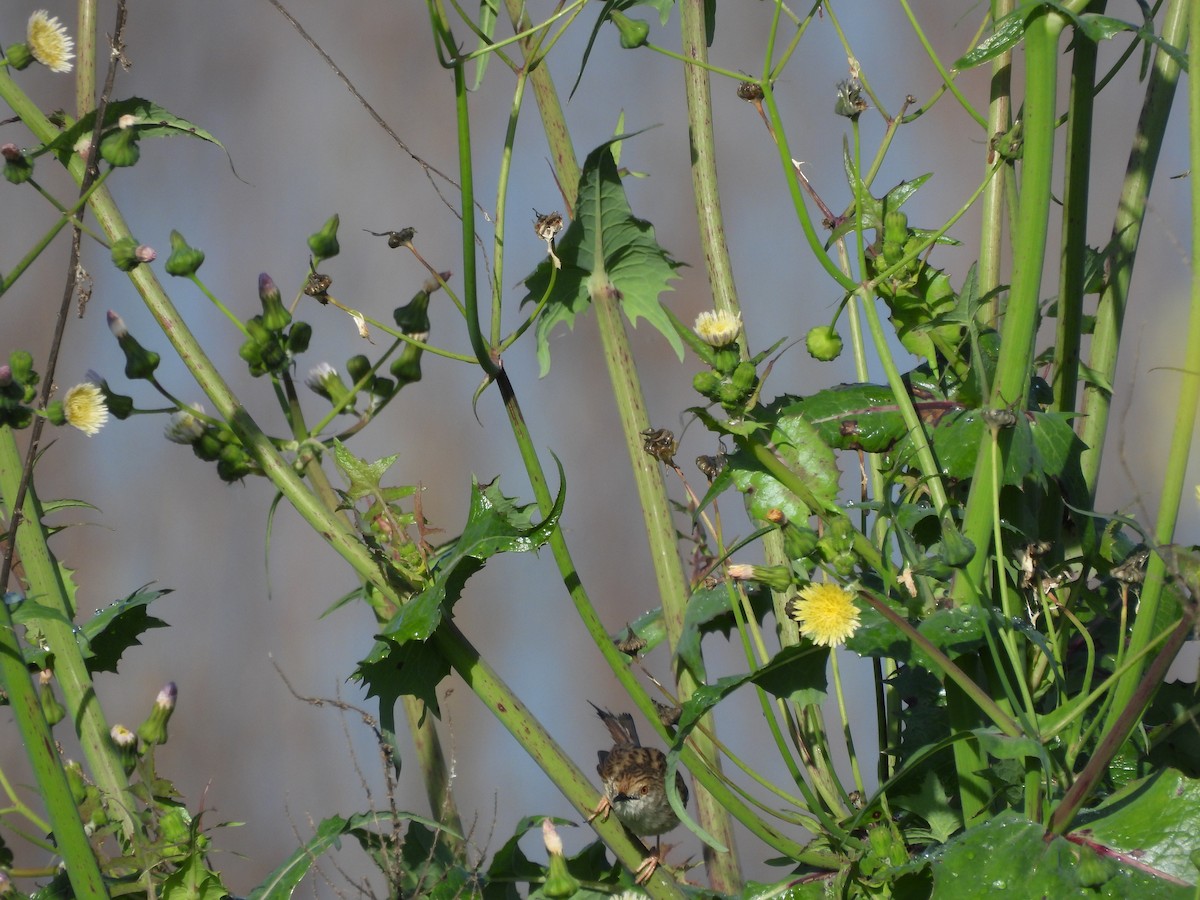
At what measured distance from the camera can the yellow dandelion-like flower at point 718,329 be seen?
37 centimetres

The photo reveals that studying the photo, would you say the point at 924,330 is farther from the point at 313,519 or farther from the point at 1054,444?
the point at 313,519

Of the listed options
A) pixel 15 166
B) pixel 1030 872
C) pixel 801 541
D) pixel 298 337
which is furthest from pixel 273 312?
pixel 1030 872

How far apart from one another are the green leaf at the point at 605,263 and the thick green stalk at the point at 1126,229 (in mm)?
164

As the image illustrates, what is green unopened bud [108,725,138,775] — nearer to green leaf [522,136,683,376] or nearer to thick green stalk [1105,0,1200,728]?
green leaf [522,136,683,376]

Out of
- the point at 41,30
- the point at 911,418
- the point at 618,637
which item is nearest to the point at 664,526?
the point at 618,637

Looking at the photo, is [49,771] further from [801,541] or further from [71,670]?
[801,541]

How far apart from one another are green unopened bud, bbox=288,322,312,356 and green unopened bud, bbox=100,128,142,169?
96 millimetres

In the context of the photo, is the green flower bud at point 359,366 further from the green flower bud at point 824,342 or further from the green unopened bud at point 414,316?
the green flower bud at point 824,342

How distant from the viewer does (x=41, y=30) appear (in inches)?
18.9

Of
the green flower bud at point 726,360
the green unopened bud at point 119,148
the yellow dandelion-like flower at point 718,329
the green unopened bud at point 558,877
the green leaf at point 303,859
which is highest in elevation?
the green unopened bud at point 119,148

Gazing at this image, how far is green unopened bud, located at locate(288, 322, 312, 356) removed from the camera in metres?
0.45

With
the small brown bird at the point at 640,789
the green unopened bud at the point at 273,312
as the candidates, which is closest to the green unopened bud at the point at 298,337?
the green unopened bud at the point at 273,312

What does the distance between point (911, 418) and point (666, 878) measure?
19 centimetres

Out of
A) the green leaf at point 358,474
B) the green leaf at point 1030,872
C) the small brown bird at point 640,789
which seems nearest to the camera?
the green leaf at point 1030,872
